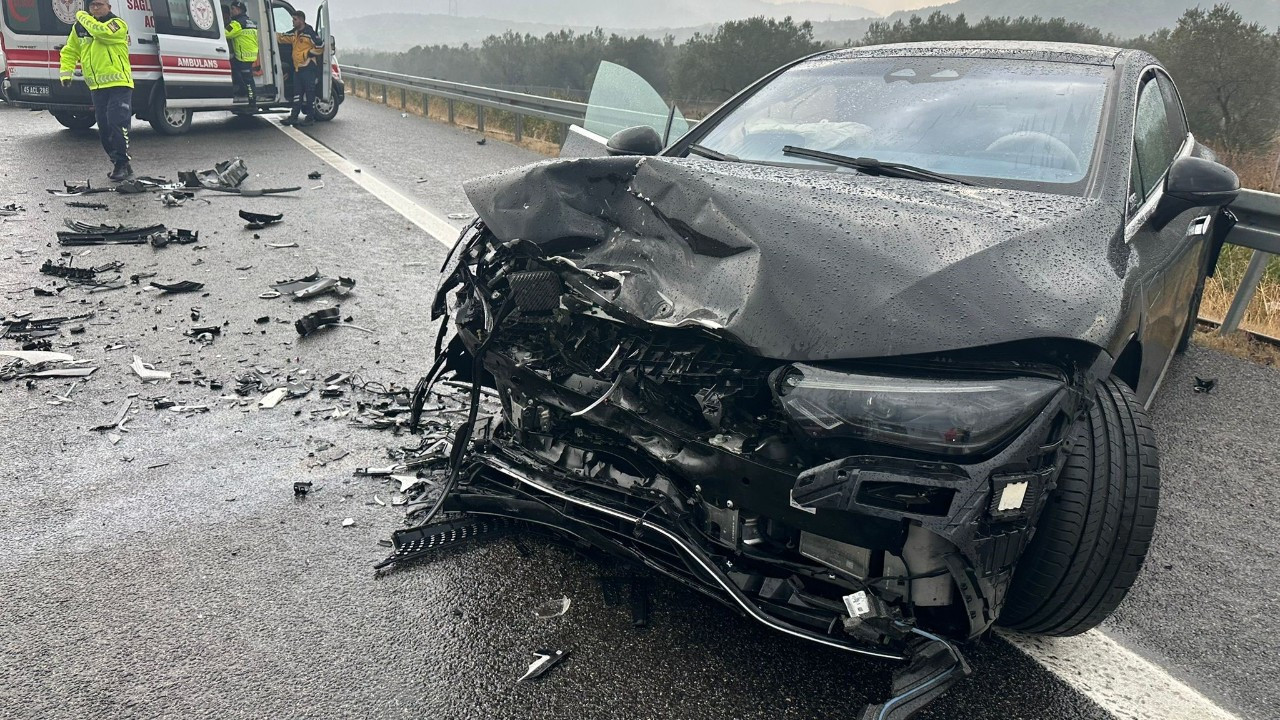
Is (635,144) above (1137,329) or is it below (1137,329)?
above

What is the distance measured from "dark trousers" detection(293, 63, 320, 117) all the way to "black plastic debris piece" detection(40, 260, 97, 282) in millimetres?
9925

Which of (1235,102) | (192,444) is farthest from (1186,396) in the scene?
(1235,102)

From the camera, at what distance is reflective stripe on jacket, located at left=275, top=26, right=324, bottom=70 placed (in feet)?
49.5

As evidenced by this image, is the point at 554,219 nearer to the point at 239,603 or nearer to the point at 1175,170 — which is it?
the point at 239,603

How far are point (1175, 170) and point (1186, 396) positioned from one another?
2107 millimetres

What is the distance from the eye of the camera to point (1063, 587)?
227cm

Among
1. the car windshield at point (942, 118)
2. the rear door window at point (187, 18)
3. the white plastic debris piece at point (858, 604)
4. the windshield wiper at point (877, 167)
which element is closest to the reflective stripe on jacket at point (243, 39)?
the rear door window at point (187, 18)

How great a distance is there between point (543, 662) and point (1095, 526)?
153cm

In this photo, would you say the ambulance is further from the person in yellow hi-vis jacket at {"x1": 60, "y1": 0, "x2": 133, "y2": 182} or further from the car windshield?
the car windshield

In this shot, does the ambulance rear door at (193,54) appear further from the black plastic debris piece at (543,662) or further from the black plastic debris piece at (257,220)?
the black plastic debris piece at (543,662)

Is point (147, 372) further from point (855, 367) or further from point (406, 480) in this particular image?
point (855, 367)

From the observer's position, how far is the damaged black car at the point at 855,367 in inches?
79.1

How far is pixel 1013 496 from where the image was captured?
198 cm

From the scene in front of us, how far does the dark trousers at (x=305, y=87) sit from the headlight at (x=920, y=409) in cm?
1529
